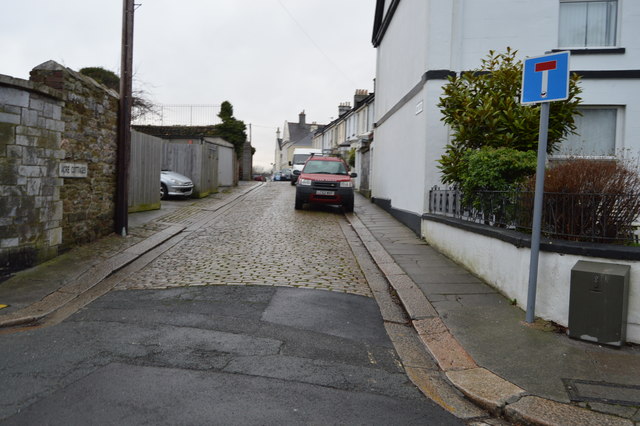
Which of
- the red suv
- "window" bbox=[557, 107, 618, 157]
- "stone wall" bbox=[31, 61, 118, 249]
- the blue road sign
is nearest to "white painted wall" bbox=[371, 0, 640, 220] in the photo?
"window" bbox=[557, 107, 618, 157]

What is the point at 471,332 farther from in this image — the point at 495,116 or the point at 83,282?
the point at 83,282

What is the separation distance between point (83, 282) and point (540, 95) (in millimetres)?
6533

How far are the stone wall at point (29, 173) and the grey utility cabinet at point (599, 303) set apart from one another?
7.45 metres

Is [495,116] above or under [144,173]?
above

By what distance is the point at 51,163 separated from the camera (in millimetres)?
8242

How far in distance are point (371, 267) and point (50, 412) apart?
612cm

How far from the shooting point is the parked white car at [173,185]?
18.8 m

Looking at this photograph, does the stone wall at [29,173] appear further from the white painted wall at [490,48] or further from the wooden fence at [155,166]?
the white painted wall at [490,48]

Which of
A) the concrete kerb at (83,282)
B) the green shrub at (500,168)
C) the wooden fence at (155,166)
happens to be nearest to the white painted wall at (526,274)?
the green shrub at (500,168)

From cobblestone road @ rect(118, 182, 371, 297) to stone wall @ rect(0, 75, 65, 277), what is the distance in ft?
5.37

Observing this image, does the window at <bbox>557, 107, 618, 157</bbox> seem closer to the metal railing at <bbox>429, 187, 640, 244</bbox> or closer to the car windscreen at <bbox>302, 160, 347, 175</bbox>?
the metal railing at <bbox>429, 187, 640, 244</bbox>

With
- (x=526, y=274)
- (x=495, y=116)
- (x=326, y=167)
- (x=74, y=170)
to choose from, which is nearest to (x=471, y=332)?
(x=526, y=274)

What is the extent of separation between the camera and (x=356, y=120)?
128 ft

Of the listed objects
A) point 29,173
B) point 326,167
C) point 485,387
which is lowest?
point 485,387
